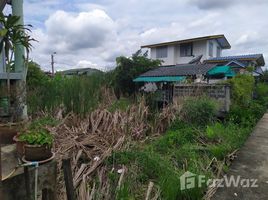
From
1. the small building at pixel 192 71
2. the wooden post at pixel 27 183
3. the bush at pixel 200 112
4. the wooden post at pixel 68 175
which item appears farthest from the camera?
the small building at pixel 192 71

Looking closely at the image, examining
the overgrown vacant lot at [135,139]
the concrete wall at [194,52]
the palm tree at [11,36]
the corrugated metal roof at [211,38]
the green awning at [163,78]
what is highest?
the corrugated metal roof at [211,38]

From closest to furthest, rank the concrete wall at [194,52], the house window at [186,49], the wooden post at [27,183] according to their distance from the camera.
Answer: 1. the wooden post at [27,183]
2. the concrete wall at [194,52]
3. the house window at [186,49]

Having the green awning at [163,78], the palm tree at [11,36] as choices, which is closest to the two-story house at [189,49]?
the green awning at [163,78]

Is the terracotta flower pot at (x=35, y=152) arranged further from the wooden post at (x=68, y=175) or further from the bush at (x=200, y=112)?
the bush at (x=200, y=112)

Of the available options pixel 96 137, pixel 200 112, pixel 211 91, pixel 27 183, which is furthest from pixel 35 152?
pixel 211 91

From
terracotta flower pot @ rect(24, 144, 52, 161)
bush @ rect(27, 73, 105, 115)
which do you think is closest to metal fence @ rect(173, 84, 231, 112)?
bush @ rect(27, 73, 105, 115)

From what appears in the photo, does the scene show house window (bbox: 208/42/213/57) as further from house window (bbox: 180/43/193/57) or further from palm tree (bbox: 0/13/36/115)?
palm tree (bbox: 0/13/36/115)

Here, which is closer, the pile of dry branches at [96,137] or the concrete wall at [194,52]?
the pile of dry branches at [96,137]

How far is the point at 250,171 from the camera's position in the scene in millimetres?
3209

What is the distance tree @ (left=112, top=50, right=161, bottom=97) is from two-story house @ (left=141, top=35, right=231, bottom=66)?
7.51 m

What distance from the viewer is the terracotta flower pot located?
81.2 inches

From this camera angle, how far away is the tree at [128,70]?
11.2m

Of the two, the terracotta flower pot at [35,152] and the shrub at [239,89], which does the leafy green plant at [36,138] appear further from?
the shrub at [239,89]

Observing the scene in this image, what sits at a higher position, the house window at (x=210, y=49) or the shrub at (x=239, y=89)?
the house window at (x=210, y=49)
